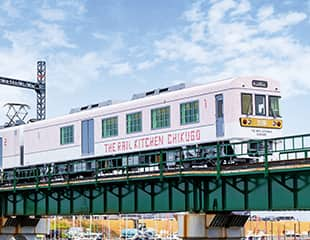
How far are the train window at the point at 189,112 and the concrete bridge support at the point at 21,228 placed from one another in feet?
46.7

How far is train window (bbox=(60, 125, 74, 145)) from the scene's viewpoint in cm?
4800

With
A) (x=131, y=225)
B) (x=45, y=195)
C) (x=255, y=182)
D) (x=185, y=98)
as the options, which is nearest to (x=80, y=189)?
(x=45, y=195)

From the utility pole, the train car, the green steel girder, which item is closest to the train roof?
the train car

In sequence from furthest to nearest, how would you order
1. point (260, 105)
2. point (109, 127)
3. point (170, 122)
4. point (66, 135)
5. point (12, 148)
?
point (12, 148)
point (66, 135)
point (109, 127)
point (170, 122)
point (260, 105)

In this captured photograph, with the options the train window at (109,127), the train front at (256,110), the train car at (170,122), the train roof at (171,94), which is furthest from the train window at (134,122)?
the train front at (256,110)

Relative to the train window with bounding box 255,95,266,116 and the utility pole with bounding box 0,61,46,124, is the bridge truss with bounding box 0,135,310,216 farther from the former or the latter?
the utility pole with bounding box 0,61,46,124

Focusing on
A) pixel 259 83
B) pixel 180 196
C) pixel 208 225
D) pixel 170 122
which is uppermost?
pixel 259 83

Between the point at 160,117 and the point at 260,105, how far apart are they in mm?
5953

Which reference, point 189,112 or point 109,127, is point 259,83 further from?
point 109,127

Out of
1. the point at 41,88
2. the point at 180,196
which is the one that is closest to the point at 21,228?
the point at 180,196

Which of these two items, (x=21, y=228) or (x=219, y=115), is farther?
(x=21, y=228)

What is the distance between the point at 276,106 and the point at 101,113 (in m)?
12.1

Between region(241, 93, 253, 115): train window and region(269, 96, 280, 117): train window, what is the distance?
145 centimetres

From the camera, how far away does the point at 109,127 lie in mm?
44844
